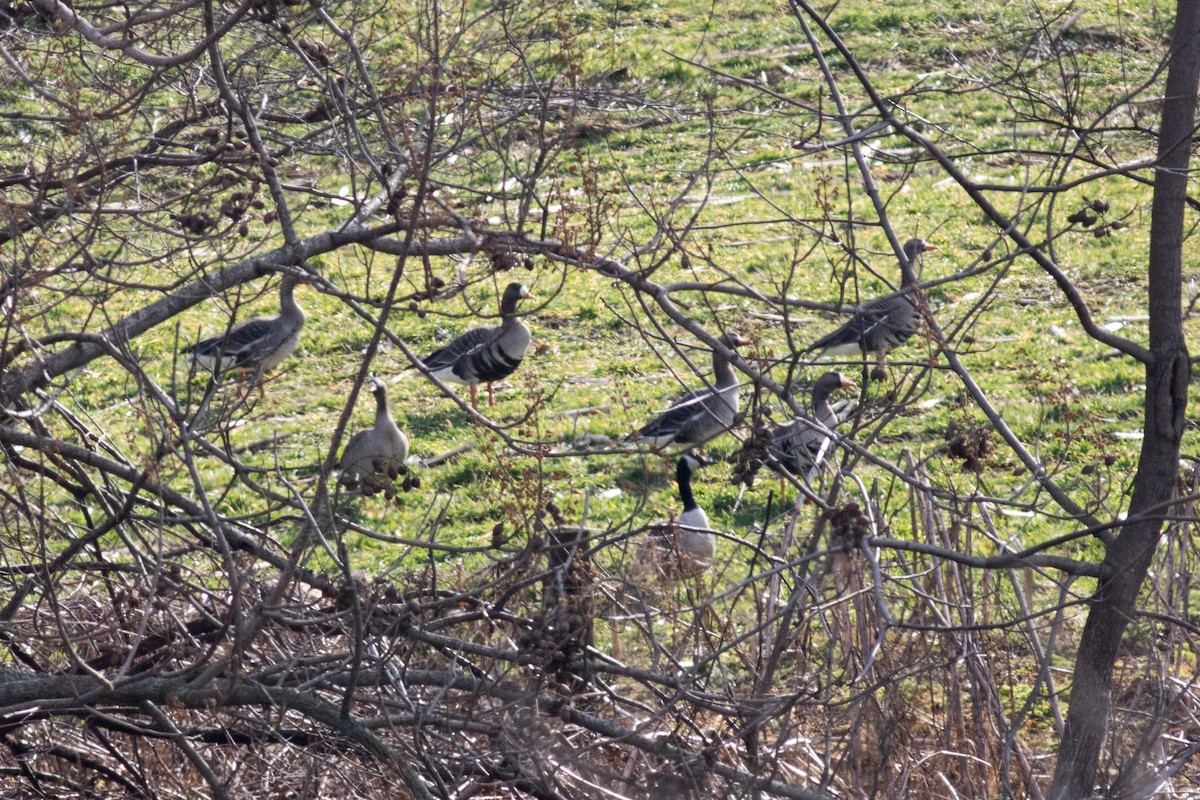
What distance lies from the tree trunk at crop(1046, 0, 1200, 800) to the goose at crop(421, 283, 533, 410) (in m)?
6.10

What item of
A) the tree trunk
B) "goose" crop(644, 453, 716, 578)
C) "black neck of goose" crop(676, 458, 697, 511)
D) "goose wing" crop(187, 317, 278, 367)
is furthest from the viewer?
"goose wing" crop(187, 317, 278, 367)

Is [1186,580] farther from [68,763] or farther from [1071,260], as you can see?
[1071,260]

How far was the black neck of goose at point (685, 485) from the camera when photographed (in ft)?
26.3

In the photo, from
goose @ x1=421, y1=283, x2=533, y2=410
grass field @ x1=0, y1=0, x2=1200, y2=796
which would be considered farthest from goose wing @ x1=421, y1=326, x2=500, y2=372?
grass field @ x1=0, y1=0, x2=1200, y2=796

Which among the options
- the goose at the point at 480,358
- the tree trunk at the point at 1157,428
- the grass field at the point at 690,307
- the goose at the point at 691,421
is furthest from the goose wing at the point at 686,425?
the tree trunk at the point at 1157,428

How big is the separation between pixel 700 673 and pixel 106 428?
20.5 ft

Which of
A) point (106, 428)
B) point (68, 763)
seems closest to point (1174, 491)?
point (68, 763)

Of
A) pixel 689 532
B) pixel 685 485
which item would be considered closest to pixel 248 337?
pixel 685 485

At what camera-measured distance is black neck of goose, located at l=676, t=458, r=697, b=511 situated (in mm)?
8016

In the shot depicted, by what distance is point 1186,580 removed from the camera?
15.6 feet

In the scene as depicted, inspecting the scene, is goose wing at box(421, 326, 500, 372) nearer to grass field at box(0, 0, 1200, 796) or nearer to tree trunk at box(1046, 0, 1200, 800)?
grass field at box(0, 0, 1200, 796)

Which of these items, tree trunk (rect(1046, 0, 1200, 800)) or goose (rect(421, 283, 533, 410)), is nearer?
tree trunk (rect(1046, 0, 1200, 800))

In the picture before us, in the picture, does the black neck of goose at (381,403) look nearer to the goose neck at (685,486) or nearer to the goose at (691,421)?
the goose at (691,421)

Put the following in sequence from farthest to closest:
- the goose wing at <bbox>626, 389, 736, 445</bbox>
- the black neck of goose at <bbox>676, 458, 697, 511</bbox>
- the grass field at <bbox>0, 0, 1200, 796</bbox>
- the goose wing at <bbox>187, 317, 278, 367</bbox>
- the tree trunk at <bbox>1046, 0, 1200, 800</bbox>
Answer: the goose wing at <bbox>187, 317, 278, 367</bbox> → the black neck of goose at <bbox>676, 458, 697, 511</bbox> → the goose wing at <bbox>626, 389, 736, 445</bbox> → the grass field at <bbox>0, 0, 1200, 796</bbox> → the tree trunk at <bbox>1046, 0, 1200, 800</bbox>
